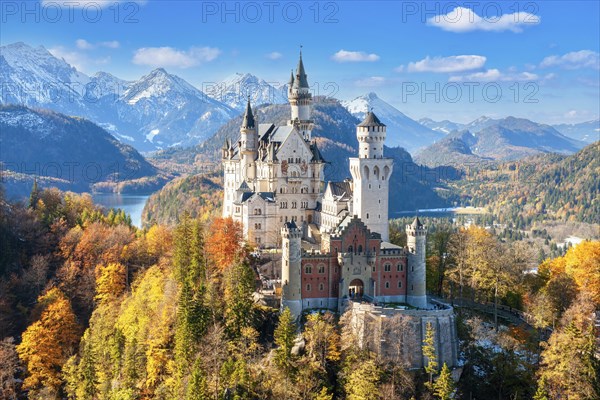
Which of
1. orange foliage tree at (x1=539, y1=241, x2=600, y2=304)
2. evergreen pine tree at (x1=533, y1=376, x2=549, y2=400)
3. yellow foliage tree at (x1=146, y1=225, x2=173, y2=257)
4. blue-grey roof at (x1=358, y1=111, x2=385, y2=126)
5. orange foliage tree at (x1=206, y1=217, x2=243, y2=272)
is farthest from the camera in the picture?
yellow foliage tree at (x1=146, y1=225, x2=173, y2=257)

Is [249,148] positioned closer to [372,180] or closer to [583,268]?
[372,180]

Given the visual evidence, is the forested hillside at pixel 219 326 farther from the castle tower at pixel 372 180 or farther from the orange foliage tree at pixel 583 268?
the castle tower at pixel 372 180

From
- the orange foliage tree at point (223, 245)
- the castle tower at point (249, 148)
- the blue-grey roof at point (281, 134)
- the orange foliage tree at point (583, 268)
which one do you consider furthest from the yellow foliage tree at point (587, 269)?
the castle tower at point (249, 148)

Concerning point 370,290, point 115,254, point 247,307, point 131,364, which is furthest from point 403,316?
point 115,254

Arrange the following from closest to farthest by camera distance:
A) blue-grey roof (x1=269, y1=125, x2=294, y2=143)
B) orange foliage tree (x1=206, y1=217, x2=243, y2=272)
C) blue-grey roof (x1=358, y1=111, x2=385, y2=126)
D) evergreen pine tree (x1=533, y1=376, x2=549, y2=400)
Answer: evergreen pine tree (x1=533, y1=376, x2=549, y2=400)
orange foliage tree (x1=206, y1=217, x2=243, y2=272)
blue-grey roof (x1=358, y1=111, x2=385, y2=126)
blue-grey roof (x1=269, y1=125, x2=294, y2=143)

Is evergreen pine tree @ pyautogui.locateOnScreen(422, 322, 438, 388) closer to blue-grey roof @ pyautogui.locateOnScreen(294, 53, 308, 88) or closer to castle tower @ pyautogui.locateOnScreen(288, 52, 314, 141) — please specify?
castle tower @ pyautogui.locateOnScreen(288, 52, 314, 141)

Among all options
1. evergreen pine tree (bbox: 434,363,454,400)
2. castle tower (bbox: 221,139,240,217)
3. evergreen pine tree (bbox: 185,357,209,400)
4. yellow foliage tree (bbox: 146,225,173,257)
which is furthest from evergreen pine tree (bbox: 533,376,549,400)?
castle tower (bbox: 221,139,240,217)

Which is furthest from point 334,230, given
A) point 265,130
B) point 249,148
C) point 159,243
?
point 265,130
